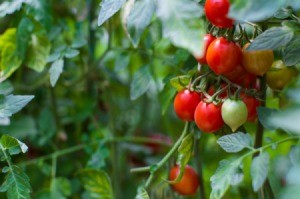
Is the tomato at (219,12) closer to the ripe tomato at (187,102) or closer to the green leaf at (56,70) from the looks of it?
the ripe tomato at (187,102)

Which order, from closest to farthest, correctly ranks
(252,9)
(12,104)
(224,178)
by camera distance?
(252,9), (224,178), (12,104)

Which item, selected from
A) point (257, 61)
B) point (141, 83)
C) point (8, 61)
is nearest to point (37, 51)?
point (8, 61)

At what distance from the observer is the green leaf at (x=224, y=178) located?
521mm

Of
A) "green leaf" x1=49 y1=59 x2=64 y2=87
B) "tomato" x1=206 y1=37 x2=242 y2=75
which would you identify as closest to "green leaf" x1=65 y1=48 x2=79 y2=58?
"green leaf" x1=49 y1=59 x2=64 y2=87

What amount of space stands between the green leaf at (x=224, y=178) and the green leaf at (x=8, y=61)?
15.2 inches

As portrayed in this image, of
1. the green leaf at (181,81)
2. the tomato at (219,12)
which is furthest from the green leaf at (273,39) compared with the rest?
the green leaf at (181,81)

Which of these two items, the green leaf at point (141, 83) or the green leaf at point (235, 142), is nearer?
the green leaf at point (235, 142)

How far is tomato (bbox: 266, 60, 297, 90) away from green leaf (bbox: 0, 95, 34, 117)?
28 cm

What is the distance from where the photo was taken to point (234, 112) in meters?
0.57

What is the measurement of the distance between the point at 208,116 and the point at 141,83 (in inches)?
8.0

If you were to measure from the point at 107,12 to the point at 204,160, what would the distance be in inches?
22.4

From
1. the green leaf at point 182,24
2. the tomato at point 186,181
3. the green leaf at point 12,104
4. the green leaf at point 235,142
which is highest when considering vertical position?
the green leaf at point 182,24

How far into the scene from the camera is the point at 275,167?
1111mm

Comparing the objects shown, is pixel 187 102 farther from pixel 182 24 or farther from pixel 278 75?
pixel 182 24
